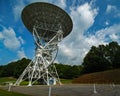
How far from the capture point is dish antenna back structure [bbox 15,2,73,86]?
146 ft

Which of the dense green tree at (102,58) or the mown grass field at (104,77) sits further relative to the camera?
the dense green tree at (102,58)

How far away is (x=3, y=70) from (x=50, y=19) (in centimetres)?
9678

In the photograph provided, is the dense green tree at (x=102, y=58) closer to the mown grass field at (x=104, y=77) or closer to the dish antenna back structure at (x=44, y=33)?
the mown grass field at (x=104, y=77)

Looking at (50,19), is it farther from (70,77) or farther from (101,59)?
(70,77)

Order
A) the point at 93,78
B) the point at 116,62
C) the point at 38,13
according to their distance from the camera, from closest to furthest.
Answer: the point at 38,13, the point at 93,78, the point at 116,62

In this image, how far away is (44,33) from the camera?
4772 cm

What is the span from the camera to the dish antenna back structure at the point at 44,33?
4438 cm

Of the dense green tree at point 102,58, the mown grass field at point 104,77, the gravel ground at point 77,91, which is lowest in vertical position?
the gravel ground at point 77,91

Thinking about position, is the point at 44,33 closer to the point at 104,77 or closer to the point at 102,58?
the point at 104,77

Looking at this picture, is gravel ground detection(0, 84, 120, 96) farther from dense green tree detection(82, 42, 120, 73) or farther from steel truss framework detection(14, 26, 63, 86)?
dense green tree detection(82, 42, 120, 73)

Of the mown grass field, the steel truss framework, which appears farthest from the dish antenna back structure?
the mown grass field

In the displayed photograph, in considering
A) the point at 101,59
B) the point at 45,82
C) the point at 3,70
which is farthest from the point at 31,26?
the point at 3,70

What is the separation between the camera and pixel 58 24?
46219mm

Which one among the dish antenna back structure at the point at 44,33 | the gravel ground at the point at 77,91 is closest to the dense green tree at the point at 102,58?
the dish antenna back structure at the point at 44,33
